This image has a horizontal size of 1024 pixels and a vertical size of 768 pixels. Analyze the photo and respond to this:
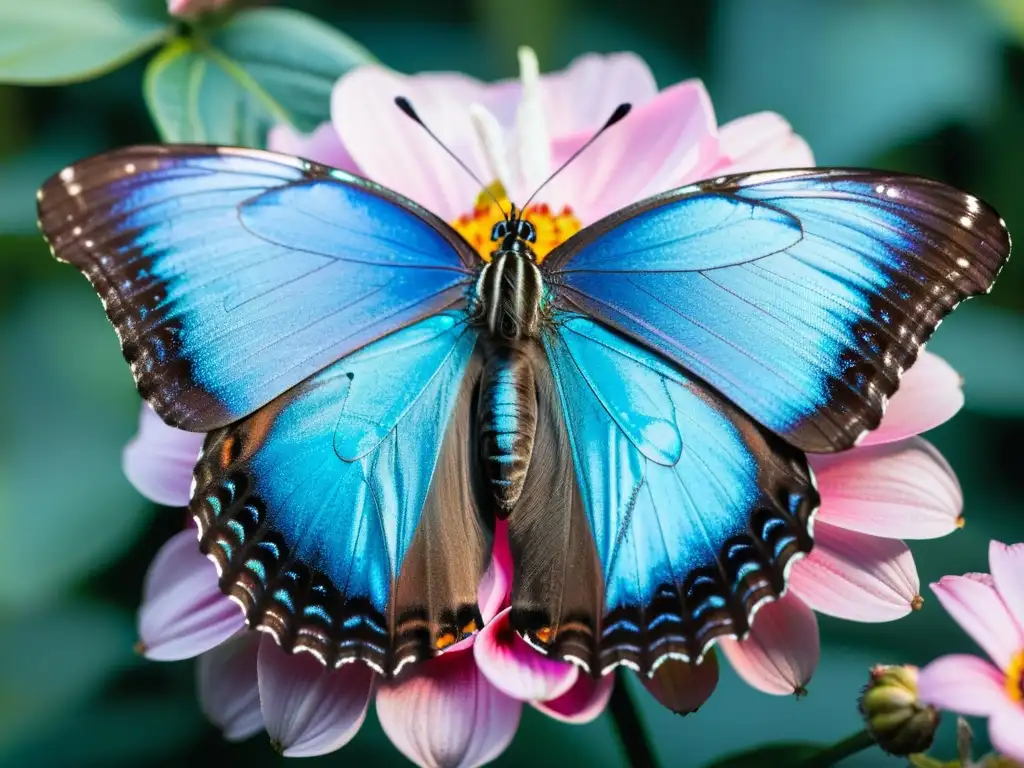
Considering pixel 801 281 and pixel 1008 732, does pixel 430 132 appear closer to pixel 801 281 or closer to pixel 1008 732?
pixel 801 281

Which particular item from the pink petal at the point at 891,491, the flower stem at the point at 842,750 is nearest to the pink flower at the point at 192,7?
the pink petal at the point at 891,491

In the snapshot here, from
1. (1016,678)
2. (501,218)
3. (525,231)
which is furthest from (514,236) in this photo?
(1016,678)

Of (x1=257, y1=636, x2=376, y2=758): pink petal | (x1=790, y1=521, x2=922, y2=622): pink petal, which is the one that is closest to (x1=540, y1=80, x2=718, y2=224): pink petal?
(x1=790, y1=521, x2=922, y2=622): pink petal

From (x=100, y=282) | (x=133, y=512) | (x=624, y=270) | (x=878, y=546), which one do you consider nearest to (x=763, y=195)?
(x=624, y=270)

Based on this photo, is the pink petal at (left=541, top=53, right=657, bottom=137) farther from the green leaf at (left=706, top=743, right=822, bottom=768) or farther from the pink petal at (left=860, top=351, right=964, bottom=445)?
the green leaf at (left=706, top=743, right=822, bottom=768)

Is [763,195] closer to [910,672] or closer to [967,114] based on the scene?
[910,672]

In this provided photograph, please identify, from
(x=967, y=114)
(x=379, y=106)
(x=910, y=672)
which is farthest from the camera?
(x=967, y=114)

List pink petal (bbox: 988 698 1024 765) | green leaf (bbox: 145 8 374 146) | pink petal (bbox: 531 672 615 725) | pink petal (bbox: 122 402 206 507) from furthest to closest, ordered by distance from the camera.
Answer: green leaf (bbox: 145 8 374 146) → pink petal (bbox: 122 402 206 507) → pink petal (bbox: 531 672 615 725) → pink petal (bbox: 988 698 1024 765)
